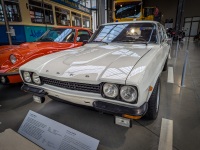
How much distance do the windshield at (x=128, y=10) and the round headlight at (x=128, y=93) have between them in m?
8.11

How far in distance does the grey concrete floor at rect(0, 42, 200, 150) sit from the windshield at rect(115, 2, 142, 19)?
663cm

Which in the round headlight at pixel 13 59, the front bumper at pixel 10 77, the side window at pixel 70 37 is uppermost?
the side window at pixel 70 37

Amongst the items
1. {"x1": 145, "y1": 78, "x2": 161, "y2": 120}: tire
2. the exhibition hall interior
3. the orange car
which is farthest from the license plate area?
the orange car

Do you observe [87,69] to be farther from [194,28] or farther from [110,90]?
[194,28]

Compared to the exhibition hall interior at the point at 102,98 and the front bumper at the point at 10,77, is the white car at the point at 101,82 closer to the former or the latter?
the exhibition hall interior at the point at 102,98

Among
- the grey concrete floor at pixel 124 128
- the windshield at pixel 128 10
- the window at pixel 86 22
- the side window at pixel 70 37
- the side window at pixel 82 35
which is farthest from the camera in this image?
the window at pixel 86 22

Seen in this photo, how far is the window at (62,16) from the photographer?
7.54 metres

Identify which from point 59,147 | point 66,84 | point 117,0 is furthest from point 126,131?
point 117,0

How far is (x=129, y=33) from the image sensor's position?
254cm

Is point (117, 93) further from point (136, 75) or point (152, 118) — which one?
point (152, 118)

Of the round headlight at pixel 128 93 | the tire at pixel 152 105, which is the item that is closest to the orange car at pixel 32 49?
the tire at pixel 152 105

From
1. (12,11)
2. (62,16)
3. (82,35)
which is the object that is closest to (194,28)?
(62,16)

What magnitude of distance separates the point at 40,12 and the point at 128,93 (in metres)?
6.89

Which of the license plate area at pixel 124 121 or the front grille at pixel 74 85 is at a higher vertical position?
the front grille at pixel 74 85
